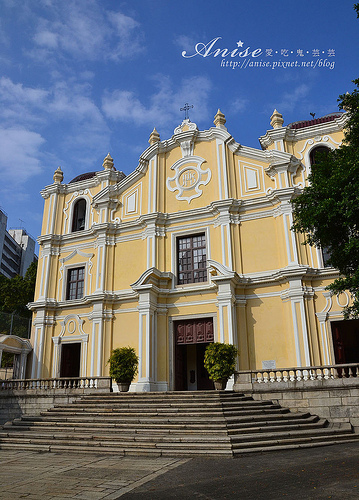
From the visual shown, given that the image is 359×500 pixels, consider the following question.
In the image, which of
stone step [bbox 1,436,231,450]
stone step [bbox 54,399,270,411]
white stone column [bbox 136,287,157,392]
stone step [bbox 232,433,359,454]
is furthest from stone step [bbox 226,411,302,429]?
white stone column [bbox 136,287,157,392]

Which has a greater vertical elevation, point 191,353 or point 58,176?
point 58,176

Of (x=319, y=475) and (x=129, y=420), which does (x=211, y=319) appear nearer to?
(x=129, y=420)

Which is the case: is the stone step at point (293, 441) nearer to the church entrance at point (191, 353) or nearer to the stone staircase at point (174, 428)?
the stone staircase at point (174, 428)

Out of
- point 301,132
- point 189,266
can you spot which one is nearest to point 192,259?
point 189,266

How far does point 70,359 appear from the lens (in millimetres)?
20219

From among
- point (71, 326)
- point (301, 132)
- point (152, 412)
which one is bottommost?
point (152, 412)

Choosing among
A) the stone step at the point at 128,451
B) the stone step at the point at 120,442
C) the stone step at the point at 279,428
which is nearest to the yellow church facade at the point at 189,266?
the stone step at the point at 279,428

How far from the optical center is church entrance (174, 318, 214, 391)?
17.5 meters

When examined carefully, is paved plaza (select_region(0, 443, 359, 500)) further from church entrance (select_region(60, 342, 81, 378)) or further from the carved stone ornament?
the carved stone ornament

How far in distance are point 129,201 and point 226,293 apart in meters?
7.53

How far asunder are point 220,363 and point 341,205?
6.58 m

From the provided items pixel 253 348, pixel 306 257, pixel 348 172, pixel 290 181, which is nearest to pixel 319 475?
pixel 348 172

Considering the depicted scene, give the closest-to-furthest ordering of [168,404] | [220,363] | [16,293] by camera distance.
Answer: [168,404] < [220,363] < [16,293]

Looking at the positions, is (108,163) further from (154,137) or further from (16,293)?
(16,293)
